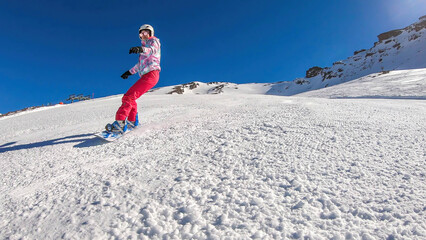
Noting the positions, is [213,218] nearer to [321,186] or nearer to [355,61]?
[321,186]

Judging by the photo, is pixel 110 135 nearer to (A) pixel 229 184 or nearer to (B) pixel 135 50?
(B) pixel 135 50

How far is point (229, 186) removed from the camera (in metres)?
1.56

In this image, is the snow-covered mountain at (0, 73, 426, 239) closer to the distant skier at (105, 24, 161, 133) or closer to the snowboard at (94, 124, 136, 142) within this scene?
the snowboard at (94, 124, 136, 142)

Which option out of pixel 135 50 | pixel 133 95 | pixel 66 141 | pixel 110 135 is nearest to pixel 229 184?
pixel 110 135

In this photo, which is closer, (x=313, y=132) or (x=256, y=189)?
(x=256, y=189)

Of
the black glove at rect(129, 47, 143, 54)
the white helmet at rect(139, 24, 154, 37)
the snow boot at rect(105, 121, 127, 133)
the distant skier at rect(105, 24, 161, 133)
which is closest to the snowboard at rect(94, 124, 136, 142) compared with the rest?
the snow boot at rect(105, 121, 127, 133)

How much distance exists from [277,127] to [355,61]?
55.7 m

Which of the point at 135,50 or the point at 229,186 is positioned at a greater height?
the point at 135,50

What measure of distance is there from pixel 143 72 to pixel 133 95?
449 mm

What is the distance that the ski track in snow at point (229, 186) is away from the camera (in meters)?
1.17

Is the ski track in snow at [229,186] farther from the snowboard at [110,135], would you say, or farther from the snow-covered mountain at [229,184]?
the snowboard at [110,135]

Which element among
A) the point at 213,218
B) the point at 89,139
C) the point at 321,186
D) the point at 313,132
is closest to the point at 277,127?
the point at 313,132

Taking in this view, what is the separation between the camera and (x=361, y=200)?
51.7 inches

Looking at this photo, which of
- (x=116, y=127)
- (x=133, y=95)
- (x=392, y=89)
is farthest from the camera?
(x=392, y=89)
